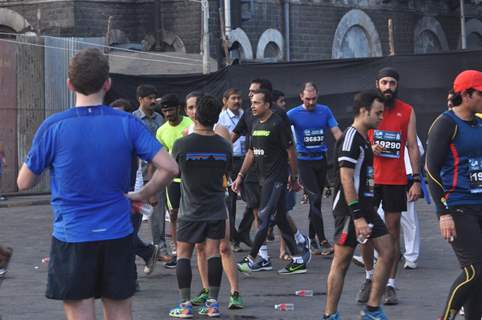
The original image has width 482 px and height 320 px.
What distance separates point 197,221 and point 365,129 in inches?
60.8

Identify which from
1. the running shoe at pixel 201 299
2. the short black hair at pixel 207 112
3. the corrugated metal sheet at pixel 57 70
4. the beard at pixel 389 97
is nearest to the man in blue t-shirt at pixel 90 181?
the short black hair at pixel 207 112

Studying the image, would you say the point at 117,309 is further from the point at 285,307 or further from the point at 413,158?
the point at 413,158

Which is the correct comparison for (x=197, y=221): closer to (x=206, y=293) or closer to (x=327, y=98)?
(x=206, y=293)

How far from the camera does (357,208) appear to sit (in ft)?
27.7

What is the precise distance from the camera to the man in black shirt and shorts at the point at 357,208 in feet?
27.9

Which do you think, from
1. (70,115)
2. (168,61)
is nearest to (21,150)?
(168,61)

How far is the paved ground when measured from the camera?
31.5 feet

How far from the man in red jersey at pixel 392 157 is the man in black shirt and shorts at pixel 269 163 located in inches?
68.2

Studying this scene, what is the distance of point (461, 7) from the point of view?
40406mm

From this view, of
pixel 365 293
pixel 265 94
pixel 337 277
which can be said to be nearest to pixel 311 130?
pixel 265 94

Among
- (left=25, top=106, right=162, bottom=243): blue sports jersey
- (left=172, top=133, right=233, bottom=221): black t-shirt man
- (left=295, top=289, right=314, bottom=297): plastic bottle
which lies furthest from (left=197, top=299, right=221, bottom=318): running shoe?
(left=25, top=106, right=162, bottom=243): blue sports jersey

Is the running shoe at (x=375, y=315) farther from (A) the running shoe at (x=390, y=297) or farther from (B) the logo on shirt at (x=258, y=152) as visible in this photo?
(B) the logo on shirt at (x=258, y=152)

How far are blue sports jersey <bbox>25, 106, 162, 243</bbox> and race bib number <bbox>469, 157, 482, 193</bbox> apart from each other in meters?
2.57

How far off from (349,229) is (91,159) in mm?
2999
